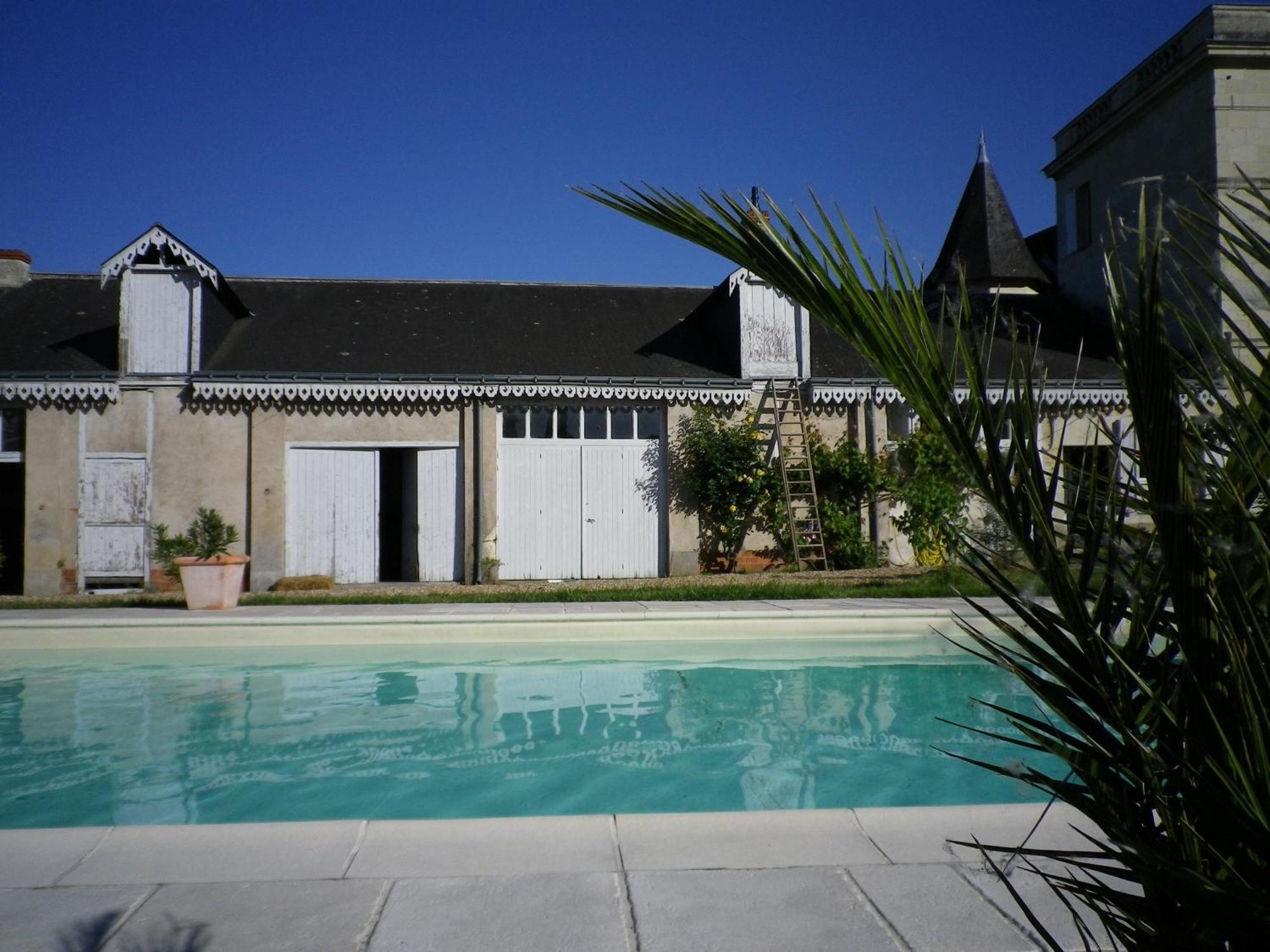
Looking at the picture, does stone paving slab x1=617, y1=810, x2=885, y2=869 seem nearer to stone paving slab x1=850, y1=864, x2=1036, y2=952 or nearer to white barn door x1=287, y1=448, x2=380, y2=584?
stone paving slab x1=850, y1=864, x2=1036, y2=952

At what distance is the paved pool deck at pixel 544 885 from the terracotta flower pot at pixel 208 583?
7487 millimetres

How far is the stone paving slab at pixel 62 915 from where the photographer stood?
2754mm

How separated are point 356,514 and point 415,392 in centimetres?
208

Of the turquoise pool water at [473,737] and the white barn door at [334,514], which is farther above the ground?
the white barn door at [334,514]

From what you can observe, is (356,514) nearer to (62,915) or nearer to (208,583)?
(208,583)

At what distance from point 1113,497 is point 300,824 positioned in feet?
11.0

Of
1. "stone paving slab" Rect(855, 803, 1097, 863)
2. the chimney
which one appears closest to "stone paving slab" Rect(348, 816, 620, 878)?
"stone paving slab" Rect(855, 803, 1097, 863)

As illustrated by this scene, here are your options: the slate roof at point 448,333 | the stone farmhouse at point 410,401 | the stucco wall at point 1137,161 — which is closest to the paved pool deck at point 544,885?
the stone farmhouse at point 410,401

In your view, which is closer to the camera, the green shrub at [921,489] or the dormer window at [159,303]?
the green shrub at [921,489]

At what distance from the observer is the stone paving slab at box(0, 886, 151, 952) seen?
2754 millimetres

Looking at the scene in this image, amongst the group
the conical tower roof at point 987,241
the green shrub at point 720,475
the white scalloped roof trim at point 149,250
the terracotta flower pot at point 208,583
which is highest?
the conical tower roof at point 987,241

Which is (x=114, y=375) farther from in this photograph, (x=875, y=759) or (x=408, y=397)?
(x=875, y=759)

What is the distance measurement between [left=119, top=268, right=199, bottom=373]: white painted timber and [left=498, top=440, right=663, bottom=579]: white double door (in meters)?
5.08

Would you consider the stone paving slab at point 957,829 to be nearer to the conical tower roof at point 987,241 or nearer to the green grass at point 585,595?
the green grass at point 585,595
